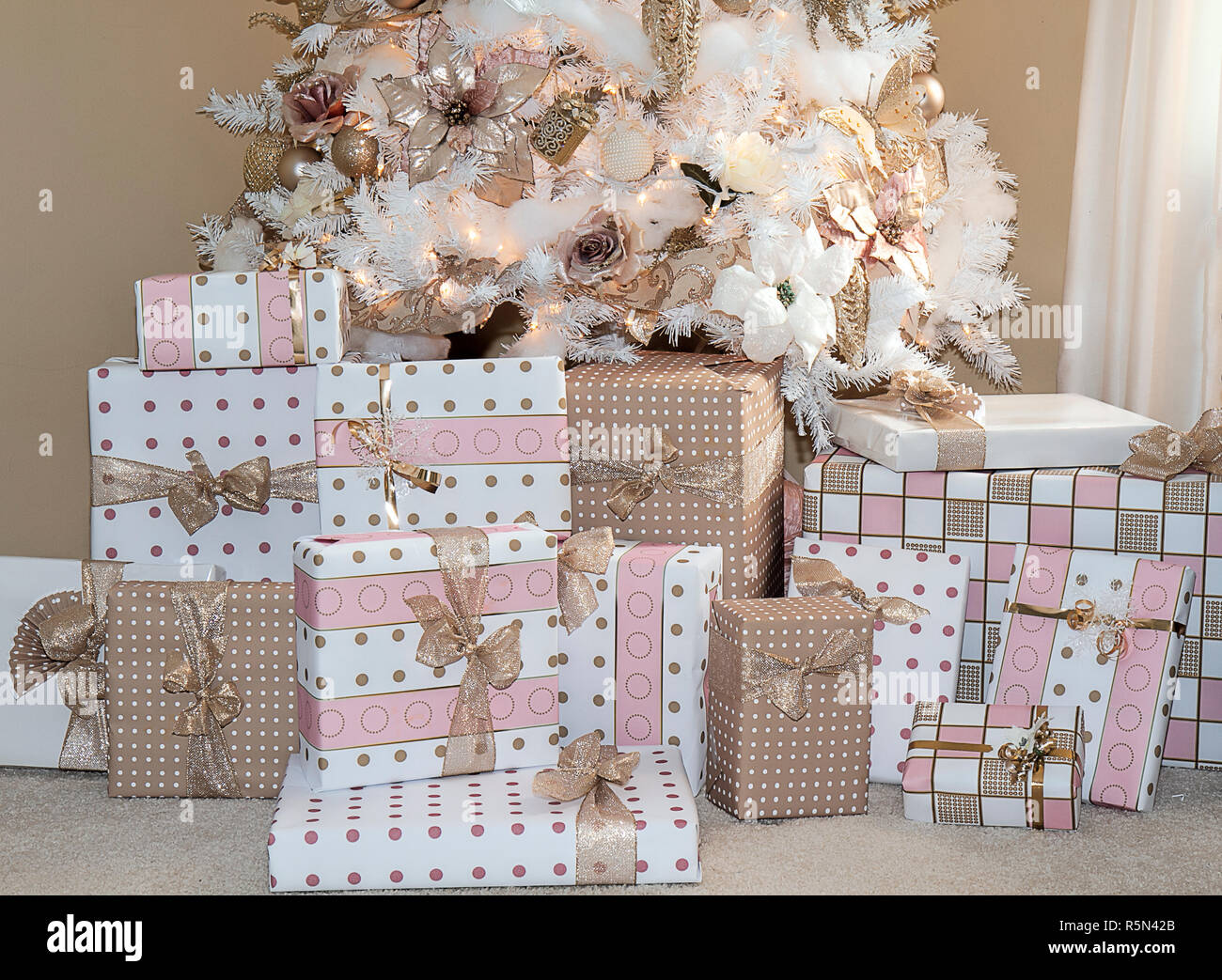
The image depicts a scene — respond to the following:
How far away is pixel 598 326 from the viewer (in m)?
2.11

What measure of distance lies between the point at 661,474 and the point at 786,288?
0.35 m

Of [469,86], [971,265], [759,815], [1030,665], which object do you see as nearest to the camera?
[759,815]

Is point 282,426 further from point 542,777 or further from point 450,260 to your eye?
point 542,777

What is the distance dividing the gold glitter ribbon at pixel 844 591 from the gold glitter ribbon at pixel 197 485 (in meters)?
0.75

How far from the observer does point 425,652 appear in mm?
1601

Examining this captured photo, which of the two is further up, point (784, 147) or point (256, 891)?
point (784, 147)

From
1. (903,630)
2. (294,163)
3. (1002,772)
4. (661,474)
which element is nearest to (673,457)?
(661,474)

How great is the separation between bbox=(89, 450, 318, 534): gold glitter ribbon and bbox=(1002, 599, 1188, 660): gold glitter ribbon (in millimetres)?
1116

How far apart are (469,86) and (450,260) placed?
0.89 feet

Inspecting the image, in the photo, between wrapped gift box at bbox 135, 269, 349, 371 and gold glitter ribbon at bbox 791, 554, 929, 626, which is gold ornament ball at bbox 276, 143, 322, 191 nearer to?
wrapped gift box at bbox 135, 269, 349, 371

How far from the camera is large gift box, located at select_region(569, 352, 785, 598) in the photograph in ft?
6.06

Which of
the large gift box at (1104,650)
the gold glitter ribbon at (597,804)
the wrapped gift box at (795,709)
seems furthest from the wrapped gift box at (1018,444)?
the gold glitter ribbon at (597,804)

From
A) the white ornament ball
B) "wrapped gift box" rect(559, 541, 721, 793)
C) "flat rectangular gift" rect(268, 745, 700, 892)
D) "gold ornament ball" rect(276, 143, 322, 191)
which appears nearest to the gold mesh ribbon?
"wrapped gift box" rect(559, 541, 721, 793)
